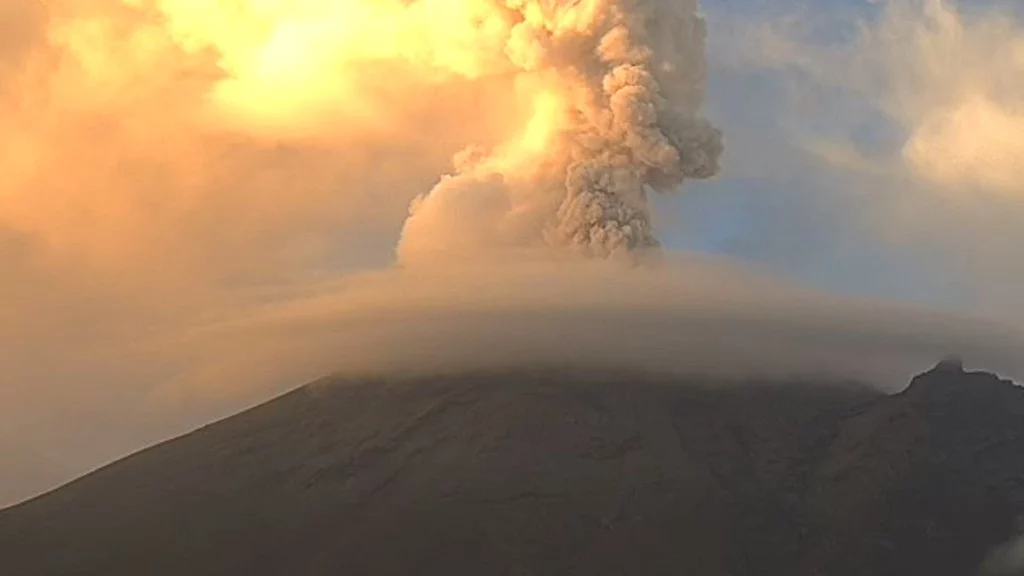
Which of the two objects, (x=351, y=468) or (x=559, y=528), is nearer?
(x=559, y=528)

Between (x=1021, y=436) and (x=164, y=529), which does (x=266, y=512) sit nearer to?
(x=164, y=529)

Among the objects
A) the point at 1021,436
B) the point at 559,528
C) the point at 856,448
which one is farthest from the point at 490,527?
the point at 1021,436

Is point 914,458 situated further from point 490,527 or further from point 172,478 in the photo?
point 172,478

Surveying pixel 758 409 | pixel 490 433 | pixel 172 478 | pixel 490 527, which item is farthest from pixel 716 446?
pixel 172 478

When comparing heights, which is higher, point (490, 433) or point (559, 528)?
point (490, 433)

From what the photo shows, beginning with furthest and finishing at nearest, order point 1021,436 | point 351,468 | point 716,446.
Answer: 1. point 1021,436
2. point 716,446
3. point 351,468

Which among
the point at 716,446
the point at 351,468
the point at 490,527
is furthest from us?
the point at 716,446
